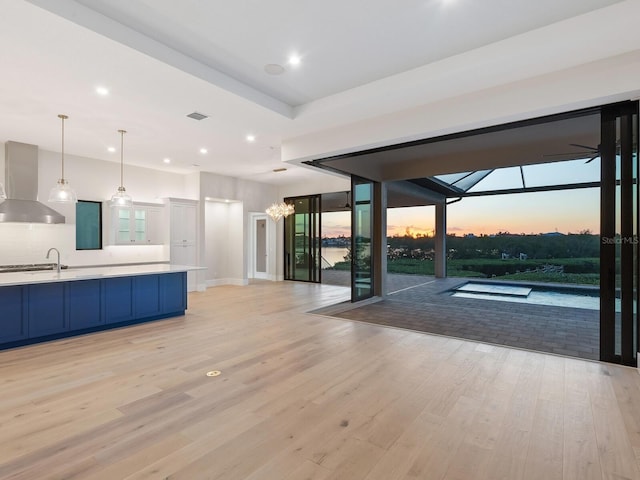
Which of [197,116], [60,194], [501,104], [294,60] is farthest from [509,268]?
[60,194]

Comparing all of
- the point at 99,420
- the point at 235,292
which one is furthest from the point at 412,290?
the point at 99,420

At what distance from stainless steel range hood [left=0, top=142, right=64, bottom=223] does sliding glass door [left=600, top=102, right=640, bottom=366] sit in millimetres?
8342

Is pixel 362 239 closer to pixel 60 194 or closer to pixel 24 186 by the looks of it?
pixel 60 194

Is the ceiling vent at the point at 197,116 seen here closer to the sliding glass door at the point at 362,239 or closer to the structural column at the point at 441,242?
the sliding glass door at the point at 362,239

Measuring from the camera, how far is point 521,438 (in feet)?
7.34

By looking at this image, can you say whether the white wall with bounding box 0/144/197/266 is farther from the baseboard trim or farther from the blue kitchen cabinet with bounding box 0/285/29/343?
the blue kitchen cabinet with bounding box 0/285/29/343

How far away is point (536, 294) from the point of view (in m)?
8.87

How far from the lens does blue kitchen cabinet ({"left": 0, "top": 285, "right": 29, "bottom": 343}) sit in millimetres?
3984

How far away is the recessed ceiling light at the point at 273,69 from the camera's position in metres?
3.72

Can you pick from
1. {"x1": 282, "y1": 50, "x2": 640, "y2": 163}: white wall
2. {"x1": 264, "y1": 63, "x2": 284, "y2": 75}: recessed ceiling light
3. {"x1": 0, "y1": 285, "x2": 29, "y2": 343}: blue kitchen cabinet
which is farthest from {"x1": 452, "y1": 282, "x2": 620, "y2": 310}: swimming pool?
{"x1": 0, "y1": 285, "x2": 29, "y2": 343}: blue kitchen cabinet

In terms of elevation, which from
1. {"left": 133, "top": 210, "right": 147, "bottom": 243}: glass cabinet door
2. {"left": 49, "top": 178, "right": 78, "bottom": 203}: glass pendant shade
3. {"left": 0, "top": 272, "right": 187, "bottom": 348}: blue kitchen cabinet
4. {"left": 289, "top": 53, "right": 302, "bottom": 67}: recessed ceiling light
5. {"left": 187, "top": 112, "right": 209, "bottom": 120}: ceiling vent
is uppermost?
{"left": 289, "top": 53, "right": 302, "bottom": 67}: recessed ceiling light

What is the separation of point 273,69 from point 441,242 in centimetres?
1017

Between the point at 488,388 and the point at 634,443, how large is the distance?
0.98m

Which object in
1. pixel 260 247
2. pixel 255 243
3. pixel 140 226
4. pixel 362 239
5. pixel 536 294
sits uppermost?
pixel 140 226
